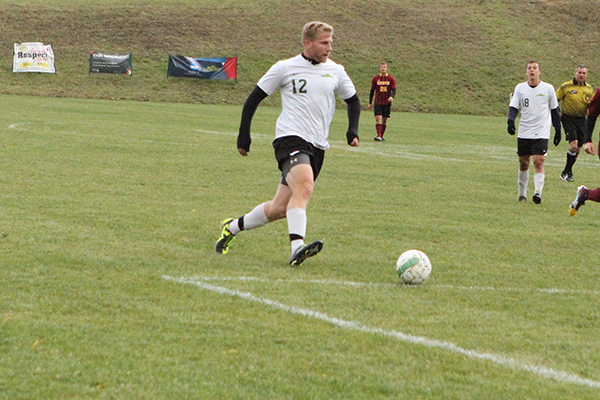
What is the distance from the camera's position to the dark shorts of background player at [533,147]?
1238cm

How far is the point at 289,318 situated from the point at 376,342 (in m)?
0.66

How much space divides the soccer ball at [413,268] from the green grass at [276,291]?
0.41 feet

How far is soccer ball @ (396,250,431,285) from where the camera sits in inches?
251

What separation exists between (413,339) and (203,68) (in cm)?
4117

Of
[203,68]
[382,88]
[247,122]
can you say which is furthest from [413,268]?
[203,68]

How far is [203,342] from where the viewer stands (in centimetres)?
461

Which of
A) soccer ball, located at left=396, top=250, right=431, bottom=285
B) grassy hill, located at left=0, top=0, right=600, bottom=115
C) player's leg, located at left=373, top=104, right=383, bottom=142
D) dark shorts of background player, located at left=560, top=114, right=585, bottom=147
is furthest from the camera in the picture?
grassy hill, located at left=0, top=0, right=600, bottom=115

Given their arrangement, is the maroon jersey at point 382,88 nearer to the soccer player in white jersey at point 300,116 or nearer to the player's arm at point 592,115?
the player's arm at point 592,115

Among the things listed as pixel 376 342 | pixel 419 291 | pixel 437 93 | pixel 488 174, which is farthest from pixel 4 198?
pixel 437 93

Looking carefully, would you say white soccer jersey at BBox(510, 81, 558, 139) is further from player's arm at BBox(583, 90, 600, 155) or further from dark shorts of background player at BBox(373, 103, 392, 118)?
dark shorts of background player at BBox(373, 103, 392, 118)

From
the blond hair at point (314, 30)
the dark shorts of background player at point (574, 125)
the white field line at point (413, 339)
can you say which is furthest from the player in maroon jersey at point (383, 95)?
the white field line at point (413, 339)

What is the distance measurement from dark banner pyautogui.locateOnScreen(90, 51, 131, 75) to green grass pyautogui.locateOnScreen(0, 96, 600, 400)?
1230 inches

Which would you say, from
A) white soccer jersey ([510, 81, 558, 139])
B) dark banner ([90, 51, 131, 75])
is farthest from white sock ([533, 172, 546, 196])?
dark banner ([90, 51, 131, 75])

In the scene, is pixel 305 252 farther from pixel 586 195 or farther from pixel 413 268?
pixel 586 195
